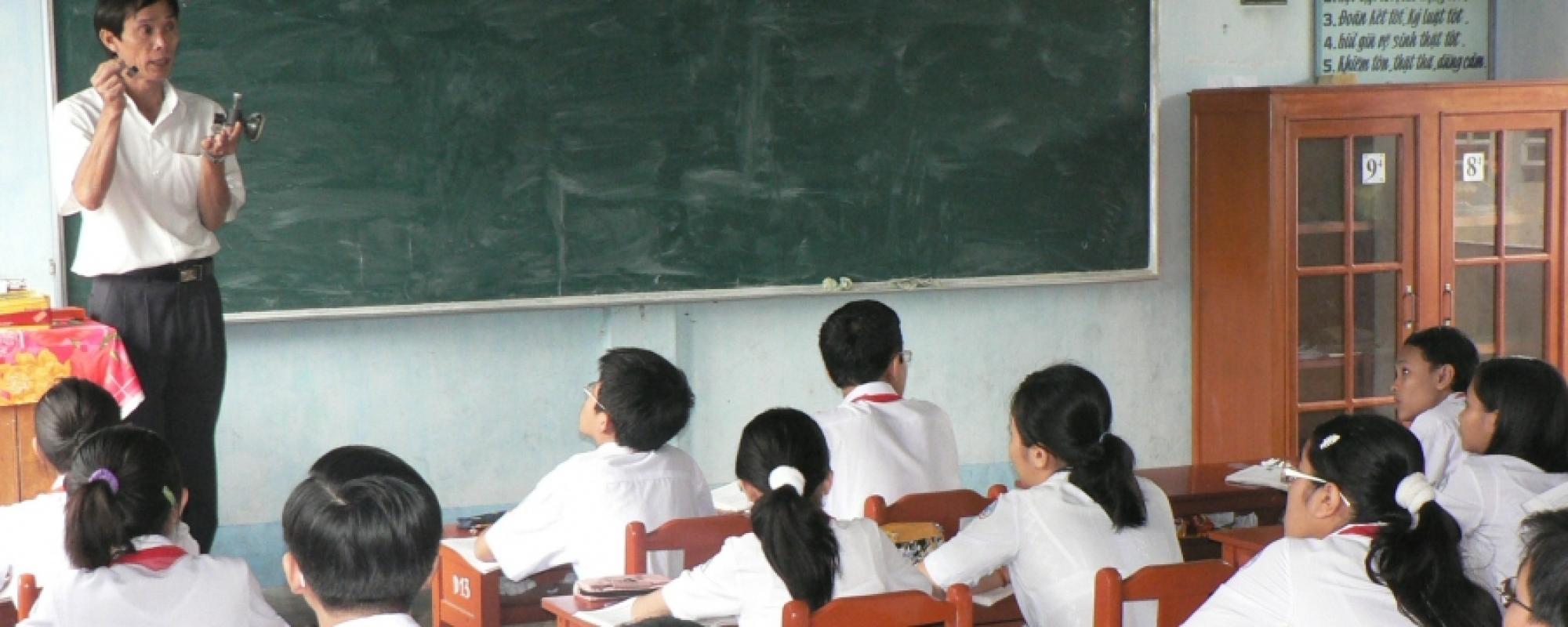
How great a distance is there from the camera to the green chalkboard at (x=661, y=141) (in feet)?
14.9

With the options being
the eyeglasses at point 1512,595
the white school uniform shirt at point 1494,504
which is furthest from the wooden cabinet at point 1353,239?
the eyeglasses at point 1512,595

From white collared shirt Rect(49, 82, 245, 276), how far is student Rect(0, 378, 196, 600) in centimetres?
72

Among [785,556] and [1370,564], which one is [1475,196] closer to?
[1370,564]

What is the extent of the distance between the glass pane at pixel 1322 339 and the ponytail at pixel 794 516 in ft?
11.2

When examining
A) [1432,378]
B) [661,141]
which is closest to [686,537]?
[1432,378]

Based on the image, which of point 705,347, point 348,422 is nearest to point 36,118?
point 348,422

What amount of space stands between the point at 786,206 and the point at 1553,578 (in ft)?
11.2

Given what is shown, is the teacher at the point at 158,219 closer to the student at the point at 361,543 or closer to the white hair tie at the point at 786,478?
the white hair tie at the point at 786,478

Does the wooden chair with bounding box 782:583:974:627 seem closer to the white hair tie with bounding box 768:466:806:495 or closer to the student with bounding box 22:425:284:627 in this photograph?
the white hair tie with bounding box 768:466:806:495

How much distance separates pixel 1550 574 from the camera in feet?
6.13

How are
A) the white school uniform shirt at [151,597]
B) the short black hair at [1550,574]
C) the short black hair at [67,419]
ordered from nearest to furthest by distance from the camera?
the short black hair at [1550,574], the white school uniform shirt at [151,597], the short black hair at [67,419]

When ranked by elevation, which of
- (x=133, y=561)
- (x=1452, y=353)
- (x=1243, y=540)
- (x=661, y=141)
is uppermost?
(x=661, y=141)

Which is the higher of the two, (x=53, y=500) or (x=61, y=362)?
(x=61, y=362)

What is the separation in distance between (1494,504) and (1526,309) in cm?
300
